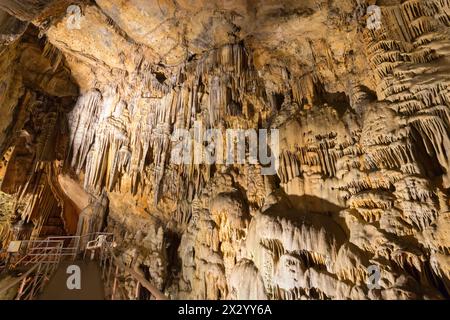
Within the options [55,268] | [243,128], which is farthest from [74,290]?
[243,128]

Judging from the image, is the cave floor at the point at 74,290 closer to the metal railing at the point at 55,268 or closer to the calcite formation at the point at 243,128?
the metal railing at the point at 55,268

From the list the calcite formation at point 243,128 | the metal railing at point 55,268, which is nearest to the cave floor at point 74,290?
the metal railing at point 55,268

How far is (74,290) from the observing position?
15.7ft

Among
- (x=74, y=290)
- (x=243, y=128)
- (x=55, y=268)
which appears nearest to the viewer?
(x=74, y=290)

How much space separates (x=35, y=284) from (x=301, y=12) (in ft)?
23.9

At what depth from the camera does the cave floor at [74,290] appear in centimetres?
463

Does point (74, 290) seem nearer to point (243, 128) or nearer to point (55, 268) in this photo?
point (55, 268)

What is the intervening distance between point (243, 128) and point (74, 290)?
16.5ft

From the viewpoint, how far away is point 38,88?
28.1 feet

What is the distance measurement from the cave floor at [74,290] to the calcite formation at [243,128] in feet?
7.83

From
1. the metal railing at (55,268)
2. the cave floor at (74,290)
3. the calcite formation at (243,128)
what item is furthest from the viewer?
the cave floor at (74,290)

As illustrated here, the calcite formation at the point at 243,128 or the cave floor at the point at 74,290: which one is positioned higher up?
the calcite formation at the point at 243,128

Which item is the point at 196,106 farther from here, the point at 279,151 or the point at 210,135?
the point at 279,151
